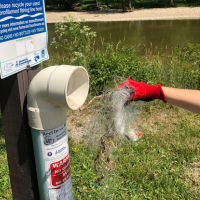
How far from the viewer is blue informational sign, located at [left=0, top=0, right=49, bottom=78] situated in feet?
3.88

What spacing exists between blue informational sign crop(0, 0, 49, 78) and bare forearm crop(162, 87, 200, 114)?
109 cm

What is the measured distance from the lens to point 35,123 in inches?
55.8

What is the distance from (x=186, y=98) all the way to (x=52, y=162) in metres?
1.13

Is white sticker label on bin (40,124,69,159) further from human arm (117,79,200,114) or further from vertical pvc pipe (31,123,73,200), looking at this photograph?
human arm (117,79,200,114)

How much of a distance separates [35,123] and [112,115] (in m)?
0.96

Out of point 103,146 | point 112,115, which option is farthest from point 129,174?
point 112,115

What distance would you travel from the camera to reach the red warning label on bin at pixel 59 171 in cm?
155

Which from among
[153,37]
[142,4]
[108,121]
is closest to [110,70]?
[108,121]

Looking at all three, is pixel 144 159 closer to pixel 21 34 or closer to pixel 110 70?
pixel 110 70

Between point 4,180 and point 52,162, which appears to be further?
point 4,180

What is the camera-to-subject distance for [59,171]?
1578 mm

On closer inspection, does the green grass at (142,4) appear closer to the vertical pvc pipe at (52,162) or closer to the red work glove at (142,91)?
the red work glove at (142,91)

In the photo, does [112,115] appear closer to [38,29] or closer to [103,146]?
[103,146]

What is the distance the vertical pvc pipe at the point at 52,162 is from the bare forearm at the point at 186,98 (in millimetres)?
942
